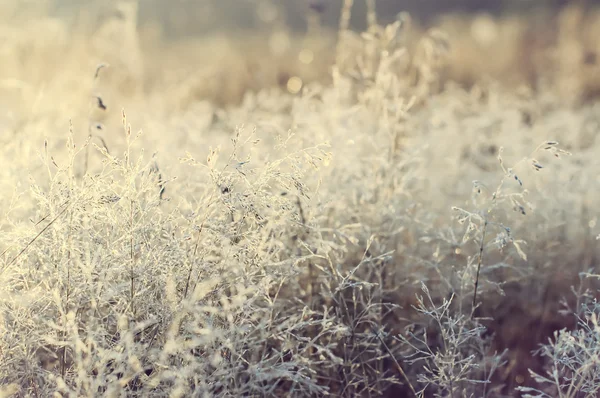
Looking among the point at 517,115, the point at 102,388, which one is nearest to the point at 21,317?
the point at 102,388

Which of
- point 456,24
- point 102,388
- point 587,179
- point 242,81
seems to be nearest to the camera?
point 102,388

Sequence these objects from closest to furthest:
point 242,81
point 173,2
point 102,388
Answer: point 102,388 → point 242,81 → point 173,2

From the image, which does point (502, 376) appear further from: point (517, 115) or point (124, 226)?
point (517, 115)

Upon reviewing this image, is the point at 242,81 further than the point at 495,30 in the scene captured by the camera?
No

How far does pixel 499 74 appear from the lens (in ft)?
25.8

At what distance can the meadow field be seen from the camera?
161 centimetres

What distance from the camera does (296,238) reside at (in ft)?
7.31

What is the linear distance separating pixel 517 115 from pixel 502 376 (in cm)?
242

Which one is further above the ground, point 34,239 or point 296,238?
point 34,239

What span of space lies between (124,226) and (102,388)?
0.44 meters

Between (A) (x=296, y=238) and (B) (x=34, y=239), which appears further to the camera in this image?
(A) (x=296, y=238)

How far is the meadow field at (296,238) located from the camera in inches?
63.3

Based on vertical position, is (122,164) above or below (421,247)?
above

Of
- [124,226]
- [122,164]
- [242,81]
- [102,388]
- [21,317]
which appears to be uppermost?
[122,164]
